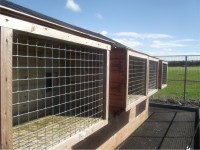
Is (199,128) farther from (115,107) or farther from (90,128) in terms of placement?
(90,128)

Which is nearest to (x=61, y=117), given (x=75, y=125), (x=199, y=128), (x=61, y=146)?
(x=75, y=125)

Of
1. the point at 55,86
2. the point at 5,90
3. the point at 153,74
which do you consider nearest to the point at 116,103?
the point at 55,86

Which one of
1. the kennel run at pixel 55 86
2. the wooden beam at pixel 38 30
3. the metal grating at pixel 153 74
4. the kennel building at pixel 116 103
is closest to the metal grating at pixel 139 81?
the kennel run at pixel 55 86

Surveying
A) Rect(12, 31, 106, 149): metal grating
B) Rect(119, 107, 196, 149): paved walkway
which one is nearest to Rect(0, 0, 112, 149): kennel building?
Rect(12, 31, 106, 149): metal grating

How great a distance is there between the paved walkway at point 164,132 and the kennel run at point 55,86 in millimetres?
284

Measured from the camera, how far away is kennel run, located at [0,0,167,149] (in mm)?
1714

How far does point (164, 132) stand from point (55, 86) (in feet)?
12.6

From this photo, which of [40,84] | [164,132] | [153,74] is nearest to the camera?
[40,84]

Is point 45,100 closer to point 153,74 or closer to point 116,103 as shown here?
point 116,103

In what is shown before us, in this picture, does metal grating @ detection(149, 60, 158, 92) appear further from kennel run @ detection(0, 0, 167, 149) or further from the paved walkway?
kennel run @ detection(0, 0, 167, 149)

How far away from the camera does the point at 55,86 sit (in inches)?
109

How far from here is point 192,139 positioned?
517 centimetres

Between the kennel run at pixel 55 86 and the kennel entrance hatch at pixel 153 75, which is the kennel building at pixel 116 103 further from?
the kennel entrance hatch at pixel 153 75

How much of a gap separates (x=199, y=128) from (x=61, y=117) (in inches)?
146
